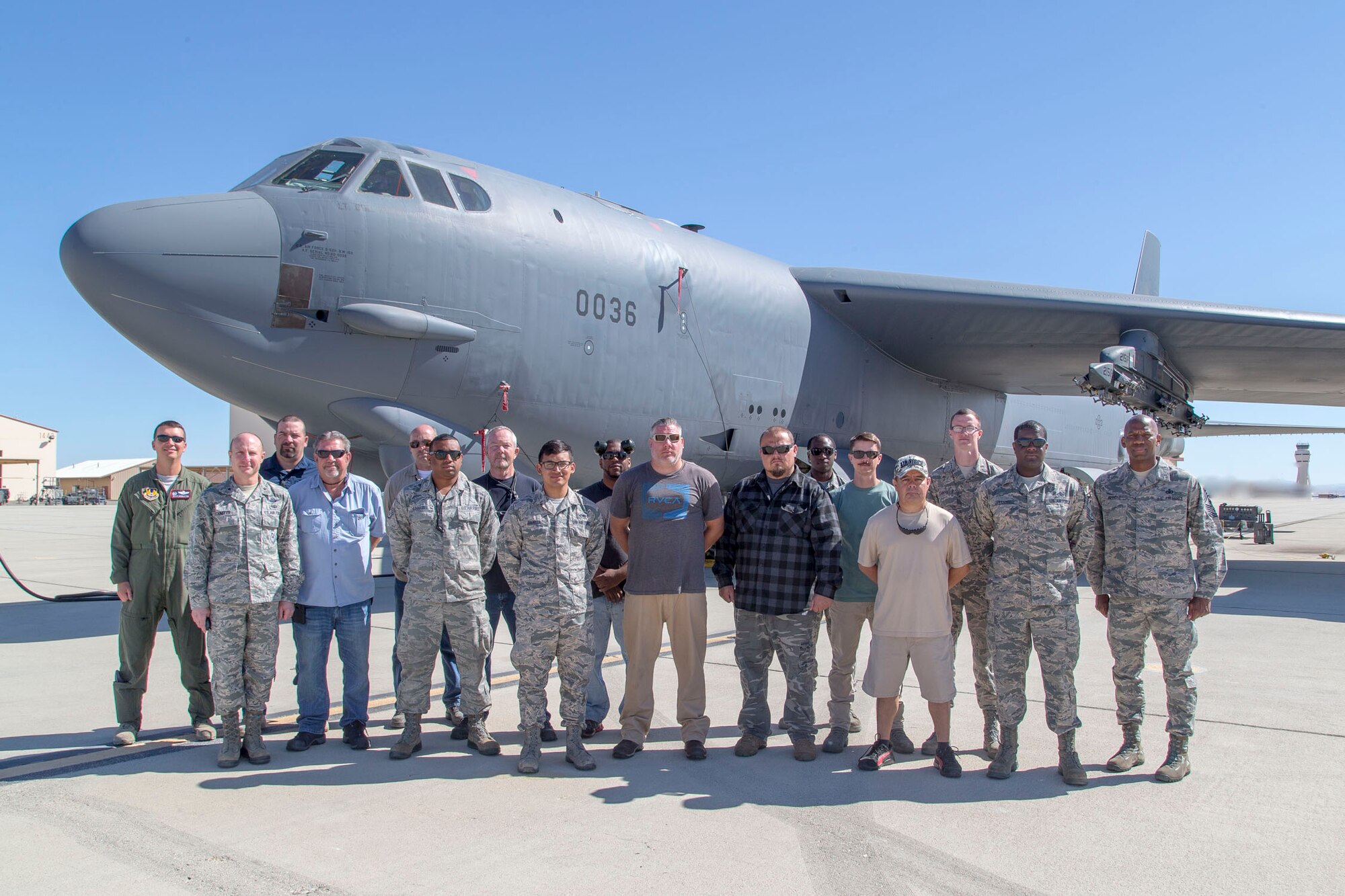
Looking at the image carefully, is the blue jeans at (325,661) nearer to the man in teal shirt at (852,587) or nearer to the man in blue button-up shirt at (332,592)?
the man in blue button-up shirt at (332,592)

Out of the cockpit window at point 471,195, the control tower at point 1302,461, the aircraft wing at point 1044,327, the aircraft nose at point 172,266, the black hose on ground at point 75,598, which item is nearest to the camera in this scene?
the aircraft nose at point 172,266

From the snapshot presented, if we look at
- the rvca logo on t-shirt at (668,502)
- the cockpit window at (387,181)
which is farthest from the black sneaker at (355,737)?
the cockpit window at (387,181)

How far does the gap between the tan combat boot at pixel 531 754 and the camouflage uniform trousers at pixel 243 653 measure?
1.40 meters

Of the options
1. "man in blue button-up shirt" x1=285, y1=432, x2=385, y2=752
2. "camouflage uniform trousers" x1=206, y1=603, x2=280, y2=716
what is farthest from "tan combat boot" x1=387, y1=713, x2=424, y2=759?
"camouflage uniform trousers" x1=206, y1=603, x2=280, y2=716

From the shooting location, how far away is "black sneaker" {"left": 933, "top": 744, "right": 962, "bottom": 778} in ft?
14.6

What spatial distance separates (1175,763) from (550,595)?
3211 mm

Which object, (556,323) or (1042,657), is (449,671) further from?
(556,323)

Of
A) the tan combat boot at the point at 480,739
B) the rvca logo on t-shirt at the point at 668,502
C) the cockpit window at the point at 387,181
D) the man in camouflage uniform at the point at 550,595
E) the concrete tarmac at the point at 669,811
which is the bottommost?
the concrete tarmac at the point at 669,811

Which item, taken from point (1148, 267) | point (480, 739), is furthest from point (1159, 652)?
point (1148, 267)

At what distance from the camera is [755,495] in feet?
16.9

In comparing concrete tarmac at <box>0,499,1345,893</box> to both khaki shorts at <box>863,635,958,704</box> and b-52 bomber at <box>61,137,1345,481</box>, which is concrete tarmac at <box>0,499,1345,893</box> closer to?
khaki shorts at <box>863,635,958,704</box>

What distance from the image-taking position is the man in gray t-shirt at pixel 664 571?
16.3 feet

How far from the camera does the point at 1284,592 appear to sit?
37.7 ft

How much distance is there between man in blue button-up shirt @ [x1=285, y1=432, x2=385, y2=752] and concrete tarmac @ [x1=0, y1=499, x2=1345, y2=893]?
213 millimetres
